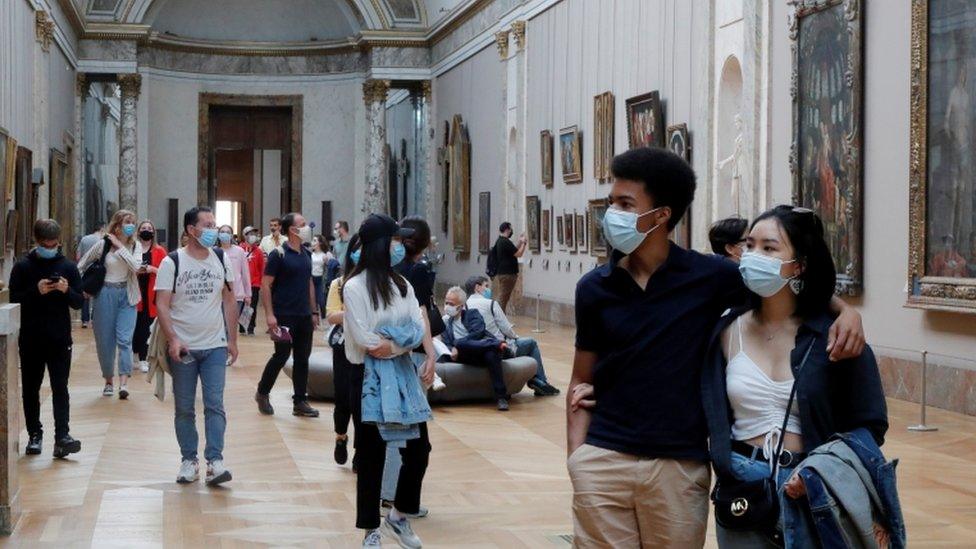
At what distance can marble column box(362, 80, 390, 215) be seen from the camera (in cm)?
3984

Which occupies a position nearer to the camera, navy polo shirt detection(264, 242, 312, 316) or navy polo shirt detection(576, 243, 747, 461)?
navy polo shirt detection(576, 243, 747, 461)

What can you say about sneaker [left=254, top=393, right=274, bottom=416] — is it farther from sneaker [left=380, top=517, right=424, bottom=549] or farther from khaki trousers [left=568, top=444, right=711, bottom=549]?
khaki trousers [left=568, top=444, right=711, bottom=549]

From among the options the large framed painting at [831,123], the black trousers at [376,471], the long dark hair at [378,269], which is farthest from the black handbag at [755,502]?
the large framed painting at [831,123]

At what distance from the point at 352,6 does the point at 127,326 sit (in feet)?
86.3

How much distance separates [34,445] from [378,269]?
4266 millimetres

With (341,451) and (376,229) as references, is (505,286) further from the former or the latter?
(376,229)

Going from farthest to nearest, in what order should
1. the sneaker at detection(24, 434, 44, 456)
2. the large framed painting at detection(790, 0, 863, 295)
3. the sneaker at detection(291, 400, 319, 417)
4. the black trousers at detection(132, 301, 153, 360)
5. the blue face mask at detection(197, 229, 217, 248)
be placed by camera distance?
the black trousers at detection(132, 301, 153, 360) < the large framed painting at detection(790, 0, 863, 295) < the sneaker at detection(291, 400, 319, 417) < the sneaker at detection(24, 434, 44, 456) < the blue face mask at detection(197, 229, 217, 248)

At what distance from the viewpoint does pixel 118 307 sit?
15.0 meters

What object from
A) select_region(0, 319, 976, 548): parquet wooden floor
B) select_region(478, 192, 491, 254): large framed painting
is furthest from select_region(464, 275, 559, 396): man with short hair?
select_region(478, 192, 491, 254): large framed painting

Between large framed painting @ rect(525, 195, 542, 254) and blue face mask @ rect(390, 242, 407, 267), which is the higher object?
large framed painting @ rect(525, 195, 542, 254)

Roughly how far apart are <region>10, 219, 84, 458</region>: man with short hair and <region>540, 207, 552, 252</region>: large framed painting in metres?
17.5

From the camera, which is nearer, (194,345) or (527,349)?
(194,345)

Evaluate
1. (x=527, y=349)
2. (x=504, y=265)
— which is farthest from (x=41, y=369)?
(x=504, y=265)

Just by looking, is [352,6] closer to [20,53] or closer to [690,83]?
[20,53]
